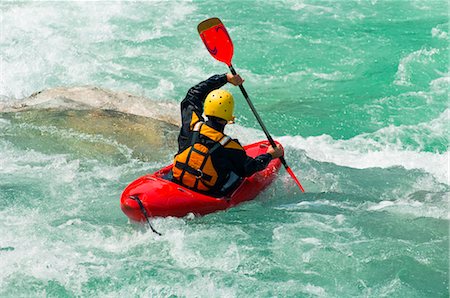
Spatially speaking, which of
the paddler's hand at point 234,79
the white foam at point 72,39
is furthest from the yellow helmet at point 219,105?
the white foam at point 72,39

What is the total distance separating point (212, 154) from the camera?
223 inches

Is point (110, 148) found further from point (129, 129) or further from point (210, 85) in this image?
point (210, 85)

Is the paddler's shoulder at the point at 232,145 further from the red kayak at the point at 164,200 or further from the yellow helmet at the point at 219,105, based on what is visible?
the red kayak at the point at 164,200

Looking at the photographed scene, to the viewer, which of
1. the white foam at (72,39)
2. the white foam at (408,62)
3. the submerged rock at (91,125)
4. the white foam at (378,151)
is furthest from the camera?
the white foam at (408,62)

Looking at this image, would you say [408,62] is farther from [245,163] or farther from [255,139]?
[245,163]

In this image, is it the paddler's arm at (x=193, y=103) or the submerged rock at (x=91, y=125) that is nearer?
the paddler's arm at (x=193, y=103)

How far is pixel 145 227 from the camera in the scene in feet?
19.0

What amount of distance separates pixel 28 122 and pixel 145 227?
2.93 m

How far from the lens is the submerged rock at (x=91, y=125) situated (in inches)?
293

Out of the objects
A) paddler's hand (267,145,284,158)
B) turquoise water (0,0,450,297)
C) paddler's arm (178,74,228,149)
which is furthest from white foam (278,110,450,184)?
paddler's arm (178,74,228,149)

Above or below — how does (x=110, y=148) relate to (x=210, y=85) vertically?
below

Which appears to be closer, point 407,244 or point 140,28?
point 407,244

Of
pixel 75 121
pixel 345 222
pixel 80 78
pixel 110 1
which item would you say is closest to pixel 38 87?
pixel 80 78

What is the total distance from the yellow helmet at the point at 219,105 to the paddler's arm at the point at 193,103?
31 centimetres
